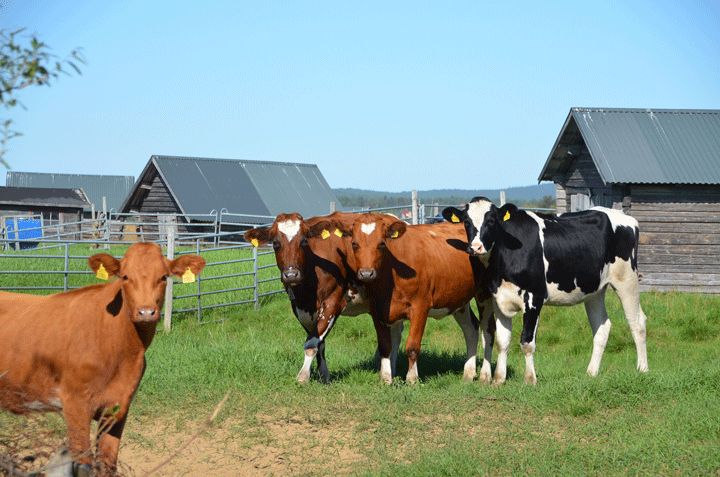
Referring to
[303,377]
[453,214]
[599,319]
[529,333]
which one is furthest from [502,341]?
[303,377]

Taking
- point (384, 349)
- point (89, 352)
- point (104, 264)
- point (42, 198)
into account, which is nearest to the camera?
point (89, 352)

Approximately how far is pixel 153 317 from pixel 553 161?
63.7ft

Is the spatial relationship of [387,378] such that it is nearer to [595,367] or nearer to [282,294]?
[595,367]

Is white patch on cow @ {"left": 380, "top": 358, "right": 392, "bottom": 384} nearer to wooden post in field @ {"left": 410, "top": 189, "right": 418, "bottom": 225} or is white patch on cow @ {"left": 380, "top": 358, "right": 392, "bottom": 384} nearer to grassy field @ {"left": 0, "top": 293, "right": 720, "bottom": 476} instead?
grassy field @ {"left": 0, "top": 293, "right": 720, "bottom": 476}

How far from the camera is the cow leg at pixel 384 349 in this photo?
1046cm

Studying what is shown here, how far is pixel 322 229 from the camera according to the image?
437 inches

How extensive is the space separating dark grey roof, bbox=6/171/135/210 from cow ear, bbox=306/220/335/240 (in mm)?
55711

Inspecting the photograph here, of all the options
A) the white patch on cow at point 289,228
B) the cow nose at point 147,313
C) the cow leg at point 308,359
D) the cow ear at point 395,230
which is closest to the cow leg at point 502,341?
the cow ear at point 395,230

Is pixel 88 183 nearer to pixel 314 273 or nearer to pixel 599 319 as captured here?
pixel 314 273

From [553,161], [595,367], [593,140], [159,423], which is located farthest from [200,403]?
[553,161]

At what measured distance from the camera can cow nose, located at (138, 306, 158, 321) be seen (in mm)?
6273

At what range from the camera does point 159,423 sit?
884 cm

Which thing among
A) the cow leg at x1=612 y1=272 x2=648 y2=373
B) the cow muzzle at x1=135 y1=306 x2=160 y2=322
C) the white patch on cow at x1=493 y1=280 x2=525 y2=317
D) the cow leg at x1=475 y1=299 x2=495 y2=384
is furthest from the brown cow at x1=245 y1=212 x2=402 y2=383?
the cow muzzle at x1=135 y1=306 x2=160 y2=322

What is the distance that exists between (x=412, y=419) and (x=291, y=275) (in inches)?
98.7
